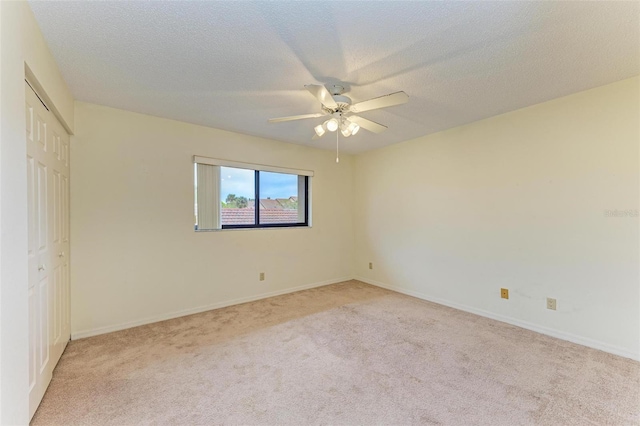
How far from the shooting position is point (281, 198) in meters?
4.15

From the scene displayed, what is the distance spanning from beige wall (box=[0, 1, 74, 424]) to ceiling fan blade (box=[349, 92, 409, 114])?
187 centimetres

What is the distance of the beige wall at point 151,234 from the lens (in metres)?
2.64

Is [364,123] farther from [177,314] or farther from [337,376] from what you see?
[177,314]

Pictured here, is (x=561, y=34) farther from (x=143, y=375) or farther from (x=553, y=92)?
(x=143, y=375)

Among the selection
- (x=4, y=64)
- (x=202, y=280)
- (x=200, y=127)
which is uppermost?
(x=200, y=127)

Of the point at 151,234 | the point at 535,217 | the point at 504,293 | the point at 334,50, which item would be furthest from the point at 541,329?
the point at 151,234

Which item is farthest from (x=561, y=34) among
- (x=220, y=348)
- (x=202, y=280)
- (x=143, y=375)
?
(x=202, y=280)

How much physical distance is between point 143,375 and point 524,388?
2.67 m

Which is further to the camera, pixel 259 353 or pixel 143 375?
pixel 259 353

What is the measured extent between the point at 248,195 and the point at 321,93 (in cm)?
224

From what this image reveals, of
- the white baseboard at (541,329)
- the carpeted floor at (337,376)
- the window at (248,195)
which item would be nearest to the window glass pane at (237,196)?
the window at (248,195)

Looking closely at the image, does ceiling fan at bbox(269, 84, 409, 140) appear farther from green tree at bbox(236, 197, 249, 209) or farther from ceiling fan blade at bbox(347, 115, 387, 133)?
green tree at bbox(236, 197, 249, 209)

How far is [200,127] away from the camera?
3277 mm

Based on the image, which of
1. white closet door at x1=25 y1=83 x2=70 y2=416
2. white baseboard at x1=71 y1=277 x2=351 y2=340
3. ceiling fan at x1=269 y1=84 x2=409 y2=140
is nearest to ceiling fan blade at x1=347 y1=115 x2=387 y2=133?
ceiling fan at x1=269 y1=84 x2=409 y2=140
